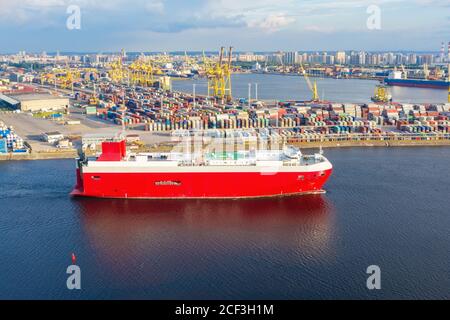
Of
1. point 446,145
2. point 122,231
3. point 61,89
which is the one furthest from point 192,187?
point 61,89

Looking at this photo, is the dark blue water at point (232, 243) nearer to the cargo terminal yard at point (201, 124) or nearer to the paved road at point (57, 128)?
the cargo terminal yard at point (201, 124)

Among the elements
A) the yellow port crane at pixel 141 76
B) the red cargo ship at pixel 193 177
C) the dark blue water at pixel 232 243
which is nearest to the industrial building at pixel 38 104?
the yellow port crane at pixel 141 76

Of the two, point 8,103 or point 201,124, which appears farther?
point 8,103

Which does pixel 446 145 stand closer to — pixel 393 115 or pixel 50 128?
pixel 393 115

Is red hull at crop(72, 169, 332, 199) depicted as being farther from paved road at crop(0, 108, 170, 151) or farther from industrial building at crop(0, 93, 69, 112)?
industrial building at crop(0, 93, 69, 112)

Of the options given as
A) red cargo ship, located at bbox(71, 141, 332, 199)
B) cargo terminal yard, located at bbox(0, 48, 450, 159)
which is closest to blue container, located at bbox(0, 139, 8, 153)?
cargo terminal yard, located at bbox(0, 48, 450, 159)

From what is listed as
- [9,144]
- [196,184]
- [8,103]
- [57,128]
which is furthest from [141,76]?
[196,184]

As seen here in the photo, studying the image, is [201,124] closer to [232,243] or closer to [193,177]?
[193,177]
